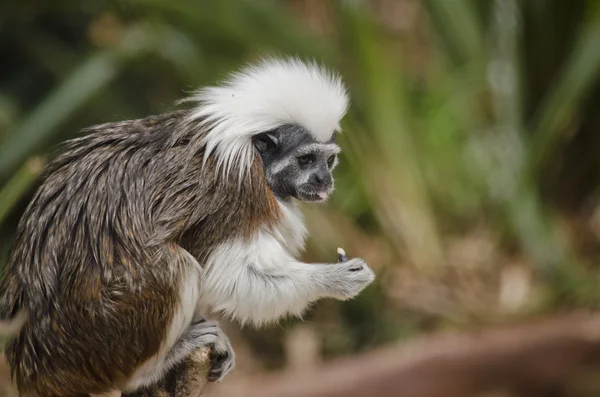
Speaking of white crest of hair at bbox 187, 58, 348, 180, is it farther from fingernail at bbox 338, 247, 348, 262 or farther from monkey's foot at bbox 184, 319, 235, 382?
monkey's foot at bbox 184, 319, 235, 382

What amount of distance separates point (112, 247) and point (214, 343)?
0.43 metres

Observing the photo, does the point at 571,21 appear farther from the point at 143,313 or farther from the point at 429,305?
the point at 143,313

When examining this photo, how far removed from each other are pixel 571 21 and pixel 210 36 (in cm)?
256

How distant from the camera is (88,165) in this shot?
109 inches

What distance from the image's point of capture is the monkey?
271 cm

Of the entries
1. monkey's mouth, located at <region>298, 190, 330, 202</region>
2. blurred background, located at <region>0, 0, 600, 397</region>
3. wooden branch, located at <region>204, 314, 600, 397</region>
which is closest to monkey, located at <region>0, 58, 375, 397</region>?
monkey's mouth, located at <region>298, 190, 330, 202</region>

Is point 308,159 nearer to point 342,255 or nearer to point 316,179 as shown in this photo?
point 316,179

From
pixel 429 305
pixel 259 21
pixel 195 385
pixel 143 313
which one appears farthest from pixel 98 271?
pixel 429 305

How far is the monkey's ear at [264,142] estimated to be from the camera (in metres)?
2.91

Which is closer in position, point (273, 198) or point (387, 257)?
point (273, 198)

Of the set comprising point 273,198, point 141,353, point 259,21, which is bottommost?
point 141,353

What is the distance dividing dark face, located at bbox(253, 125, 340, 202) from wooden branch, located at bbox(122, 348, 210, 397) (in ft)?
1.67

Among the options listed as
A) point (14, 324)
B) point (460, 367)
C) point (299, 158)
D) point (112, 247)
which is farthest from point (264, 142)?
point (460, 367)

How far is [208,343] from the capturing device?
2934 millimetres
